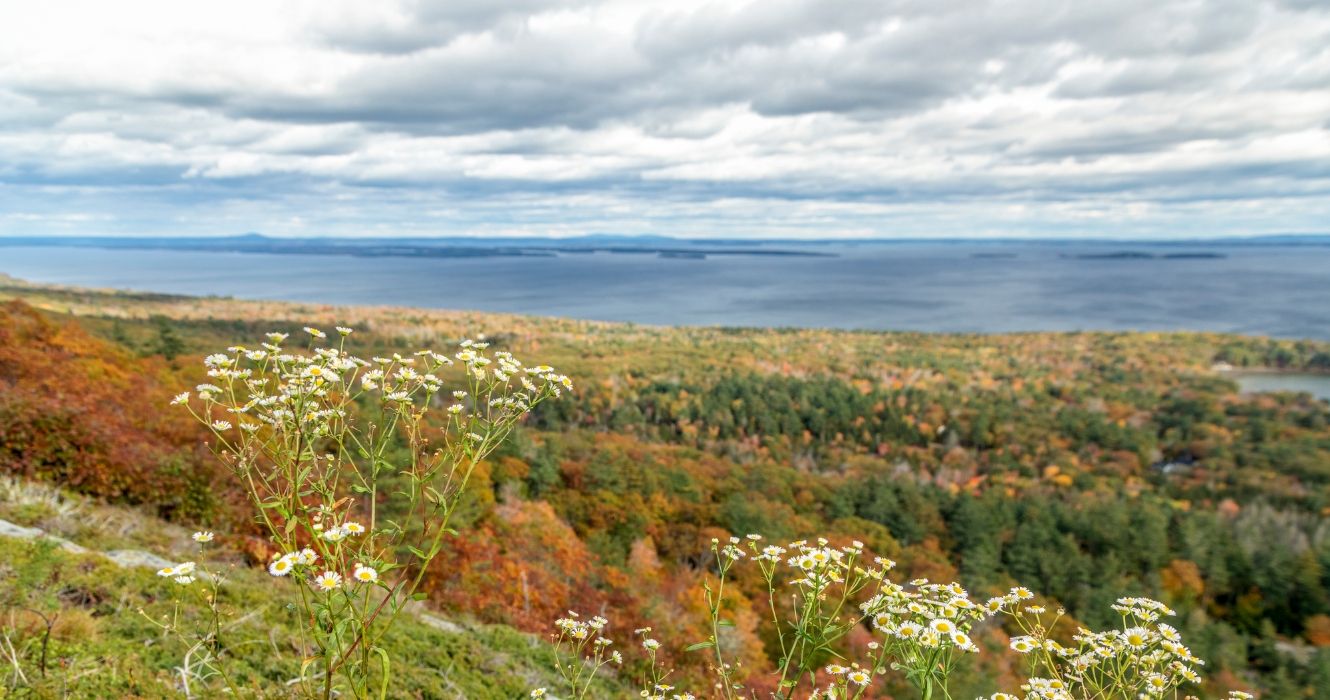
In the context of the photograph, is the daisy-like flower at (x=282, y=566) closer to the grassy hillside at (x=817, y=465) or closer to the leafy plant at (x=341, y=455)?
the leafy plant at (x=341, y=455)

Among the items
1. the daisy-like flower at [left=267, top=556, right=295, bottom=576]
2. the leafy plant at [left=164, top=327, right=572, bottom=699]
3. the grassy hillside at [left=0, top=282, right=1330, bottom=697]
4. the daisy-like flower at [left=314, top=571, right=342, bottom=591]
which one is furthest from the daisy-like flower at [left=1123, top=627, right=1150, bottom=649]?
the grassy hillside at [left=0, top=282, right=1330, bottom=697]

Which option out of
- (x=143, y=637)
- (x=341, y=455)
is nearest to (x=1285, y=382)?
(x=341, y=455)

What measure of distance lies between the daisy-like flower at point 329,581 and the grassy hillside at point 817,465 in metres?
5.20

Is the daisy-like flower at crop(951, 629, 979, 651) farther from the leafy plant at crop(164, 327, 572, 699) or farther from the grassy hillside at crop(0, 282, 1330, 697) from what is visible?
the grassy hillside at crop(0, 282, 1330, 697)

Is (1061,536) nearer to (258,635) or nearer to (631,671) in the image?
(631,671)

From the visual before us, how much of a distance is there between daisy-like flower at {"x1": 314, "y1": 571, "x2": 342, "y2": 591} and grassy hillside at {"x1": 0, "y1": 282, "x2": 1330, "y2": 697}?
5202 millimetres

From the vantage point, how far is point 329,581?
2553 millimetres

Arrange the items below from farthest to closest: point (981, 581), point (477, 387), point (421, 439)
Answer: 1. point (981, 581)
2. point (477, 387)
3. point (421, 439)

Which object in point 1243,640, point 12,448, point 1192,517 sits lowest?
point 1243,640

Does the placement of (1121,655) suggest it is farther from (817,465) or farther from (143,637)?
(817,465)

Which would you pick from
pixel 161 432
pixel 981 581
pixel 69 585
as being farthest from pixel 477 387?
pixel 981 581

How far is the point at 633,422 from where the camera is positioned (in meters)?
83.1

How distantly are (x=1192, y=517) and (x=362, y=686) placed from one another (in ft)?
218

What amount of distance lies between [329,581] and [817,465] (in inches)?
3094
